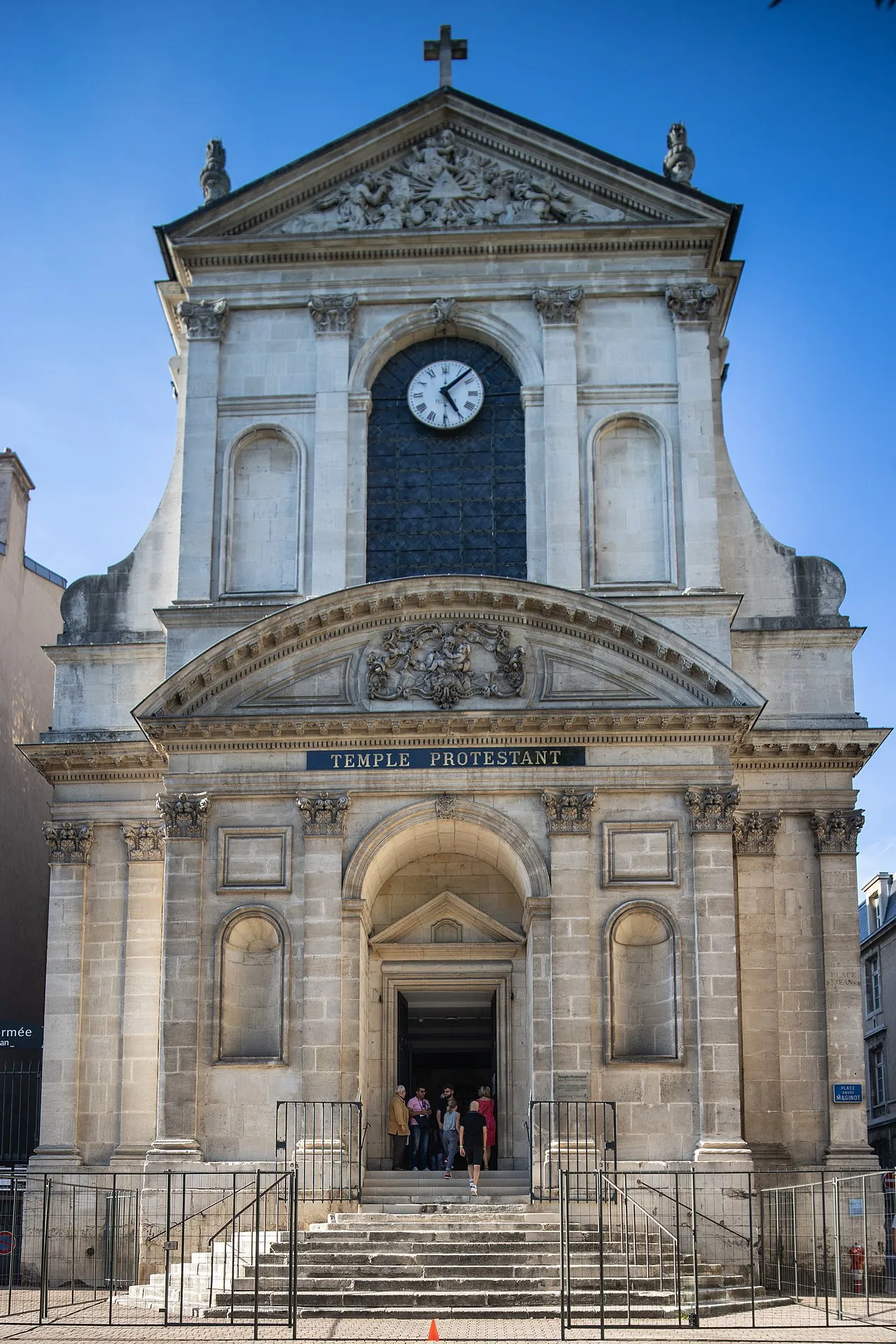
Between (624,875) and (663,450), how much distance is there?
23.7 feet

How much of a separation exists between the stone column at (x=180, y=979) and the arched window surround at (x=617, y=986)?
588 cm

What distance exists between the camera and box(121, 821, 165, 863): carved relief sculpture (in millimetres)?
28688

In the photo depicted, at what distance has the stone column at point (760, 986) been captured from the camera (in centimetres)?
2681

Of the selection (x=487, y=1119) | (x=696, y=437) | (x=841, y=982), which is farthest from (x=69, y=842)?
(x=841, y=982)

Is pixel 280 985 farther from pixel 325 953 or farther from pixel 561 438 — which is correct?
pixel 561 438

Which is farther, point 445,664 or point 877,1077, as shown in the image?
point 877,1077

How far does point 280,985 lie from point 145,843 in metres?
3.78

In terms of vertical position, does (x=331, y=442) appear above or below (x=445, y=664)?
above

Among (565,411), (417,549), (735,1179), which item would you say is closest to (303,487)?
(417,549)

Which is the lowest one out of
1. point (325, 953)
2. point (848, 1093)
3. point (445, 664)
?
point (848, 1093)

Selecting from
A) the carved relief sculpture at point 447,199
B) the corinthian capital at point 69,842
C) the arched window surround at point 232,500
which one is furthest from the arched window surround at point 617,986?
the carved relief sculpture at point 447,199

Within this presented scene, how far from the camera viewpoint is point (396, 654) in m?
27.3

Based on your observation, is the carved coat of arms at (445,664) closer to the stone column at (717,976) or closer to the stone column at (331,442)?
the stone column at (331,442)

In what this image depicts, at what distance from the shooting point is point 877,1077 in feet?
147
